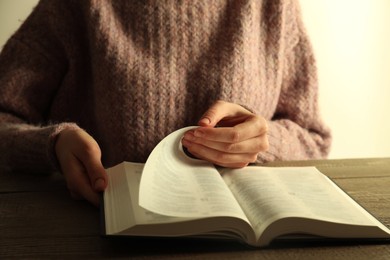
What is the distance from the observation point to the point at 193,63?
0.85m

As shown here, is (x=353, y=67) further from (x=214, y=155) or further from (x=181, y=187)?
(x=181, y=187)

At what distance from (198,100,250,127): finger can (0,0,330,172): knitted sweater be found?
0.09 meters

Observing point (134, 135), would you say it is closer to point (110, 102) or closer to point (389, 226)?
point (110, 102)

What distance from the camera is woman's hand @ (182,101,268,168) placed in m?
0.65

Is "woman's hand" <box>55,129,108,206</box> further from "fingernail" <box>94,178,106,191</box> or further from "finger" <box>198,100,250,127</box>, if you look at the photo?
"finger" <box>198,100,250,127</box>

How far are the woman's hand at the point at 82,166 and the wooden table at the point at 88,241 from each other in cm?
2

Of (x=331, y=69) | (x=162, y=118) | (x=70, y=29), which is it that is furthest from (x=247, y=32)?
(x=331, y=69)

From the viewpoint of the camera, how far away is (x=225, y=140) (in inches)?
25.6

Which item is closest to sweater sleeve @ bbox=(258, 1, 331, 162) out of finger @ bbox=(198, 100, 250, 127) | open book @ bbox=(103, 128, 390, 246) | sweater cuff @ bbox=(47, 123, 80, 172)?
finger @ bbox=(198, 100, 250, 127)

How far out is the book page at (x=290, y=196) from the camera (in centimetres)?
49

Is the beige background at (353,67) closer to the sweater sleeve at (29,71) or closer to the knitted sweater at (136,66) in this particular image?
the knitted sweater at (136,66)

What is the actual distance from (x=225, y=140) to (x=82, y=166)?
0.66 ft

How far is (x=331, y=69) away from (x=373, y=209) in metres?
→ 0.91

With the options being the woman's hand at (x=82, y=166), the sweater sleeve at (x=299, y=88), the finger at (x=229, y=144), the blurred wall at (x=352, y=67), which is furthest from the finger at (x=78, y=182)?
the blurred wall at (x=352, y=67)
